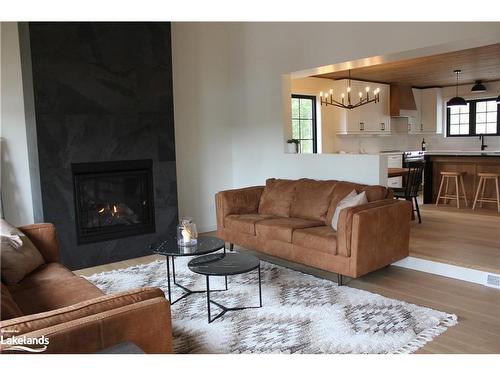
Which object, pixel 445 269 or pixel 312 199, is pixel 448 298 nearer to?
pixel 445 269

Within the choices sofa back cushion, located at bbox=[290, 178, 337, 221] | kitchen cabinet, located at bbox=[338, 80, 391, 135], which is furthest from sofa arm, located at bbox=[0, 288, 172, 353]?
kitchen cabinet, located at bbox=[338, 80, 391, 135]

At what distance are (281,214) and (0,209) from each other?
3055 mm

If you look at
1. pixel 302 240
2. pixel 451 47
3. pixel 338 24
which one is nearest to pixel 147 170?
pixel 302 240

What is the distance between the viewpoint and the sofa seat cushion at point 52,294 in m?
2.51

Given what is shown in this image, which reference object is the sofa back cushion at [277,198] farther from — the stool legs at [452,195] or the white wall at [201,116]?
the stool legs at [452,195]

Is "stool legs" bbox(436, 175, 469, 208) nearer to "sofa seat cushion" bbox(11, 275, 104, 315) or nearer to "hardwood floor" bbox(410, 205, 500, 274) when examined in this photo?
"hardwood floor" bbox(410, 205, 500, 274)

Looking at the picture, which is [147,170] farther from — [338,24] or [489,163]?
[489,163]

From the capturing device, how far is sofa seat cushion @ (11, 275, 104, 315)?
2514mm

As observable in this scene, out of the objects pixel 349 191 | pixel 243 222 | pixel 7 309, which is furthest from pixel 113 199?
pixel 7 309

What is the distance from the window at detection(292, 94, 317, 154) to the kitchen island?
6.79 ft

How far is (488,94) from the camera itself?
9.36 meters

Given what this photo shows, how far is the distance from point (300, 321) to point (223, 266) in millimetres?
693

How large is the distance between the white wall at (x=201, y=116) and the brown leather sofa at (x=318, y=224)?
1.23 meters
